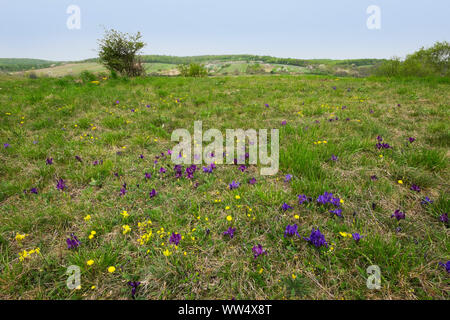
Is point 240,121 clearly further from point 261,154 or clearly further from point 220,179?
point 220,179

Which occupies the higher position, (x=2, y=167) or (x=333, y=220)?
(x=2, y=167)

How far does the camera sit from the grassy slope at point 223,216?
1886 millimetres

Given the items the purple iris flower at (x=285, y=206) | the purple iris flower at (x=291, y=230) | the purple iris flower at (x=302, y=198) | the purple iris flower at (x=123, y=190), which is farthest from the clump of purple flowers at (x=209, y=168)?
the purple iris flower at (x=291, y=230)

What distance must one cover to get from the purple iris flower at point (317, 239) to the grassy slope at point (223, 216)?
0.31ft

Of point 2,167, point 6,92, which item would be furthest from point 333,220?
point 6,92

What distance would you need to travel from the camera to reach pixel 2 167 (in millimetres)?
3766

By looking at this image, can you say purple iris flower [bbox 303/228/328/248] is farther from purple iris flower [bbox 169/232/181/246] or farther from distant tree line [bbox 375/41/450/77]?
distant tree line [bbox 375/41/450/77]

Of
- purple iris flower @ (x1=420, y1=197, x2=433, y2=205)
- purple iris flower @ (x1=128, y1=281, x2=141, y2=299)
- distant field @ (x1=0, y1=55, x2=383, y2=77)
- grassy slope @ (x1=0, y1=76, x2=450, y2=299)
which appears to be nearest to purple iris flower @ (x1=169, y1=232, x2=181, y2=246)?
grassy slope @ (x1=0, y1=76, x2=450, y2=299)

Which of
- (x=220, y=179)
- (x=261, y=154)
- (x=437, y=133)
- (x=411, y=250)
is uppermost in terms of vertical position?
(x=437, y=133)

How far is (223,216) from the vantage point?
8.79ft

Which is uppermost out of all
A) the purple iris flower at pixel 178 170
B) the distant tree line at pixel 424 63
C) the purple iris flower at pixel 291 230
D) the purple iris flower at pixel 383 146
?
Result: the distant tree line at pixel 424 63

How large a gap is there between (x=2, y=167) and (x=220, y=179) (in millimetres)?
4214

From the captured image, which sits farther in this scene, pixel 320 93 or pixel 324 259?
pixel 320 93

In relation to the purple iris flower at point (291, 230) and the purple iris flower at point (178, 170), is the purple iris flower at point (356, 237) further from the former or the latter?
the purple iris flower at point (178, 170)
